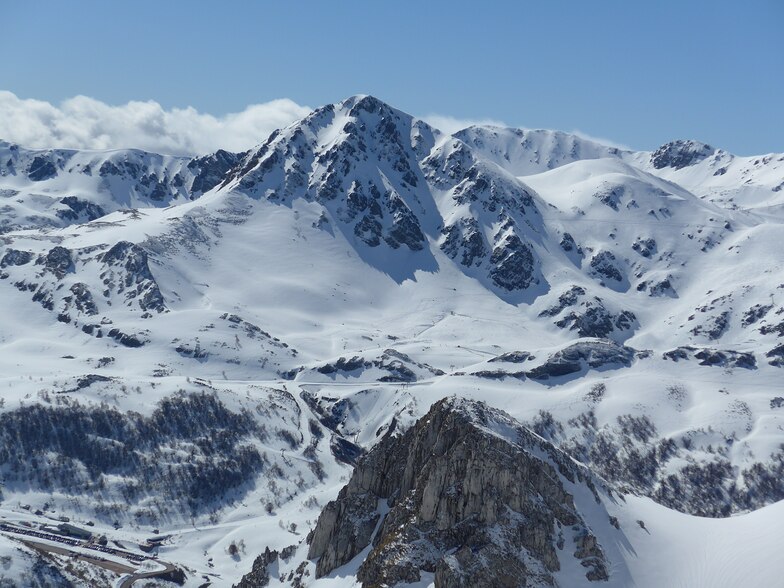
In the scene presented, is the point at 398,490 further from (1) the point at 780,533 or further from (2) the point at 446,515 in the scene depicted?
(1) the point at 780,533

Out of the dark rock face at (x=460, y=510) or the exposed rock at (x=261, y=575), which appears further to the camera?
the exposed rock at (x=261, y=575)

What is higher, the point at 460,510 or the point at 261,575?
the point at 460,510

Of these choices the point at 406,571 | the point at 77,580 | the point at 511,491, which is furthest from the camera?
the point at 77,580

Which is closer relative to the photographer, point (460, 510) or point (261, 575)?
point (460, 510)

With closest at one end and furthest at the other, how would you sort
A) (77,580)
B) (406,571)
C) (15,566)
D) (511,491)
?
1. (406,571)
2. (511,491)
3. (15,566)
4. (77,580)

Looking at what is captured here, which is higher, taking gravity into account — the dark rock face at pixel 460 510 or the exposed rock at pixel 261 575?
the dark rock face at pixel 460 510

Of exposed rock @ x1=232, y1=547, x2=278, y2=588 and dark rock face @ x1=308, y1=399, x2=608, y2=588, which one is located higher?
dark rock face @ x1=308, y1=399, x2=608, y2=588

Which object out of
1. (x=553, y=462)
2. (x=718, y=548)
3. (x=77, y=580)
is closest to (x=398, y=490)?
(x=553, y=462)

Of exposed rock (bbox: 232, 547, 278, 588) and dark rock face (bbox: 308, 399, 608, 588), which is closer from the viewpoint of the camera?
dark rock face (bbox: 308, 399, 608, 588)
